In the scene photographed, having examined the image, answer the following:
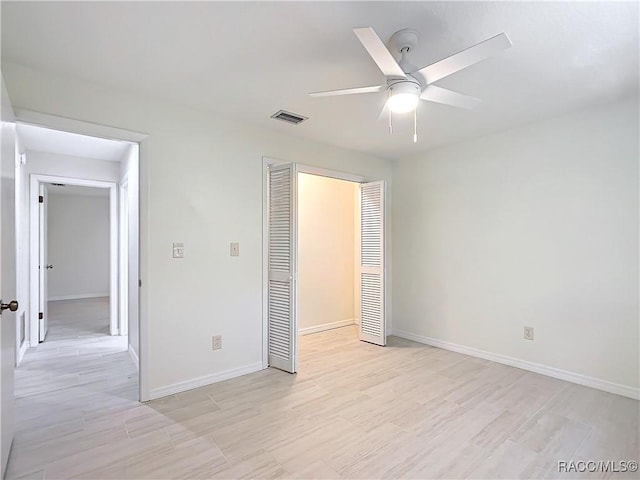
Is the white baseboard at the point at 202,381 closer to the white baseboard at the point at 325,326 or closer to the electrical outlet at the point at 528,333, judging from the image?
the white baseboard at the point at 325,326

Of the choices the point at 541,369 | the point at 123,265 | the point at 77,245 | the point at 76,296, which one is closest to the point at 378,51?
the point at 541,369

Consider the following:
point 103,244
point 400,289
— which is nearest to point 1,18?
point 400,289

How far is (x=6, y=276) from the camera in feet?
5.90

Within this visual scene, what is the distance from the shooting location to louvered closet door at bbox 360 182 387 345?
4.11m

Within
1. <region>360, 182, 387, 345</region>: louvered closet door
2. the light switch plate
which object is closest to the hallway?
the light switch plate

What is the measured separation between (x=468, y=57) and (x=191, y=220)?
2322 mm

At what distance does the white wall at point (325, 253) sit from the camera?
4.69 metres

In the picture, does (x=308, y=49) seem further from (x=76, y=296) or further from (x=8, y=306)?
(x=76, y=296)

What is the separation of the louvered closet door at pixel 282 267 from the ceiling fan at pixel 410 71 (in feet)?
4.77

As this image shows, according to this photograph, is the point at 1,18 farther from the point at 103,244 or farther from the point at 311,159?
the point at 103,244

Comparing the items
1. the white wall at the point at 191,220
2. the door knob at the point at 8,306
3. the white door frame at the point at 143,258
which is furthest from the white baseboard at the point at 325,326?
the door knob at the point at 8,306

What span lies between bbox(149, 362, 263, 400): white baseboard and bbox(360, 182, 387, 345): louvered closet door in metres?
1.53

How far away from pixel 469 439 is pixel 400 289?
2.47 metres

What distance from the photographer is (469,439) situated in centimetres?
211
